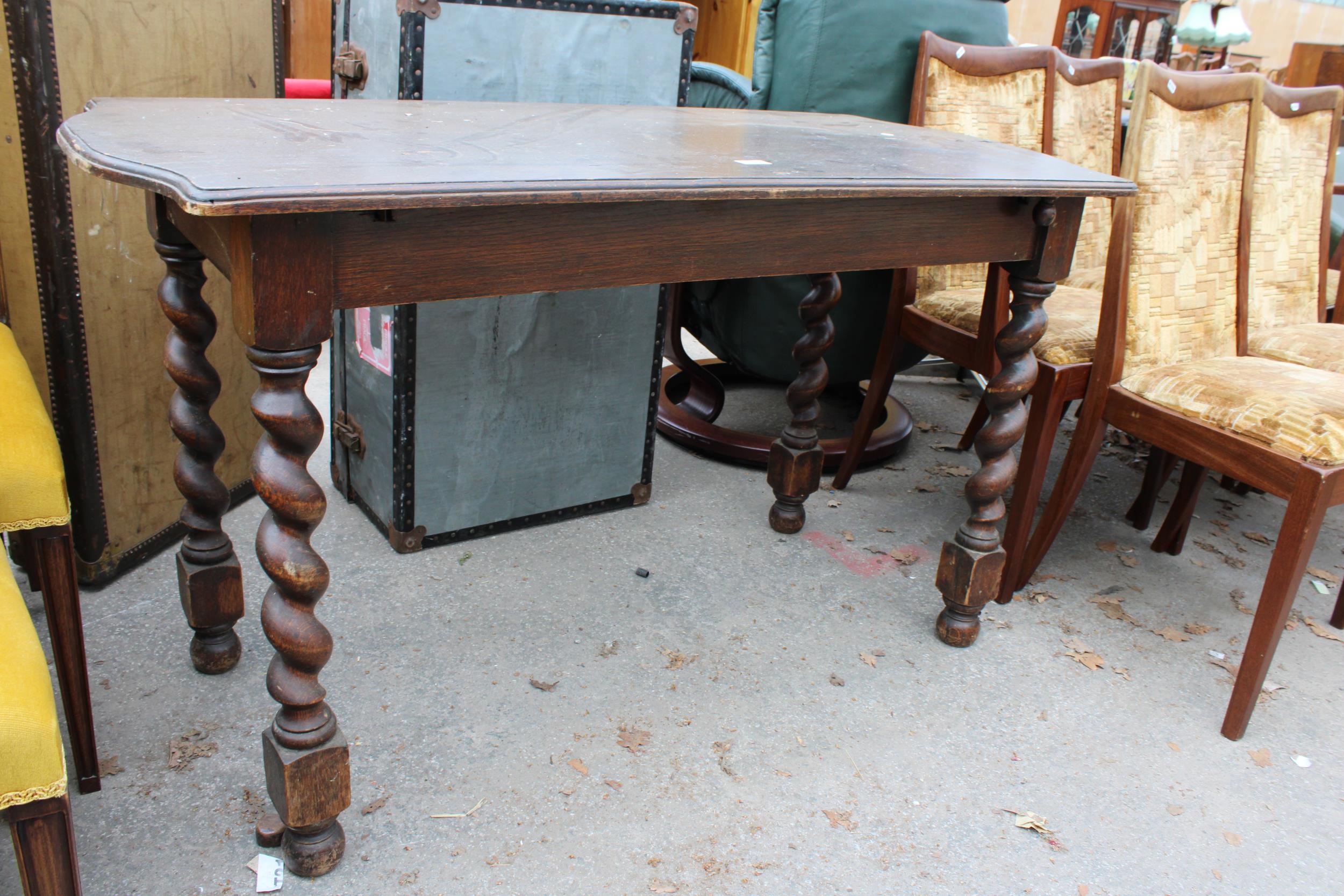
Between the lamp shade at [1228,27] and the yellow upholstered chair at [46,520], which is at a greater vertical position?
the lamp shade at [1228,27]

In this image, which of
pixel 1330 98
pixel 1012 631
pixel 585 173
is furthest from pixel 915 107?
pixel 585 173

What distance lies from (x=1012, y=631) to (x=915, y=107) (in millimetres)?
1198

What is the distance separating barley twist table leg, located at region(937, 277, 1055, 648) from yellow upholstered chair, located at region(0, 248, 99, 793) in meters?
1.47

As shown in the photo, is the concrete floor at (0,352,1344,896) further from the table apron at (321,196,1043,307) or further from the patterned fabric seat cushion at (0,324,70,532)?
the table apron at (321,196,1043,307)

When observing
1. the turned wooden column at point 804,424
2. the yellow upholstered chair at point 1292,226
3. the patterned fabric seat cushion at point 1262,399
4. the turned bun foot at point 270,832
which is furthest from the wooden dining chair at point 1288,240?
the turned bun foot at point 270,832

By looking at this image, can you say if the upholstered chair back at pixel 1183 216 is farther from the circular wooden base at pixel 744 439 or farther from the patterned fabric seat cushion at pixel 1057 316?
the circular wooden base at pixel 744 439

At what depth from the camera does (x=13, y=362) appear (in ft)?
4.61

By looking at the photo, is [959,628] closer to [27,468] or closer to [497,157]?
[497,157]

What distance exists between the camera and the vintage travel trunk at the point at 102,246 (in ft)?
5.48

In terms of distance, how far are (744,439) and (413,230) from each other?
5.65 feet

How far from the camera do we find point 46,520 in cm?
126

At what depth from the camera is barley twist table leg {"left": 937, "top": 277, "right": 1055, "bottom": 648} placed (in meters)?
1.83

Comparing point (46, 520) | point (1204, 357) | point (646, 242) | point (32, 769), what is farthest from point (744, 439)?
point (32, 769)

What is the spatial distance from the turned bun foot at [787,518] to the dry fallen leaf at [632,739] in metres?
0.83
